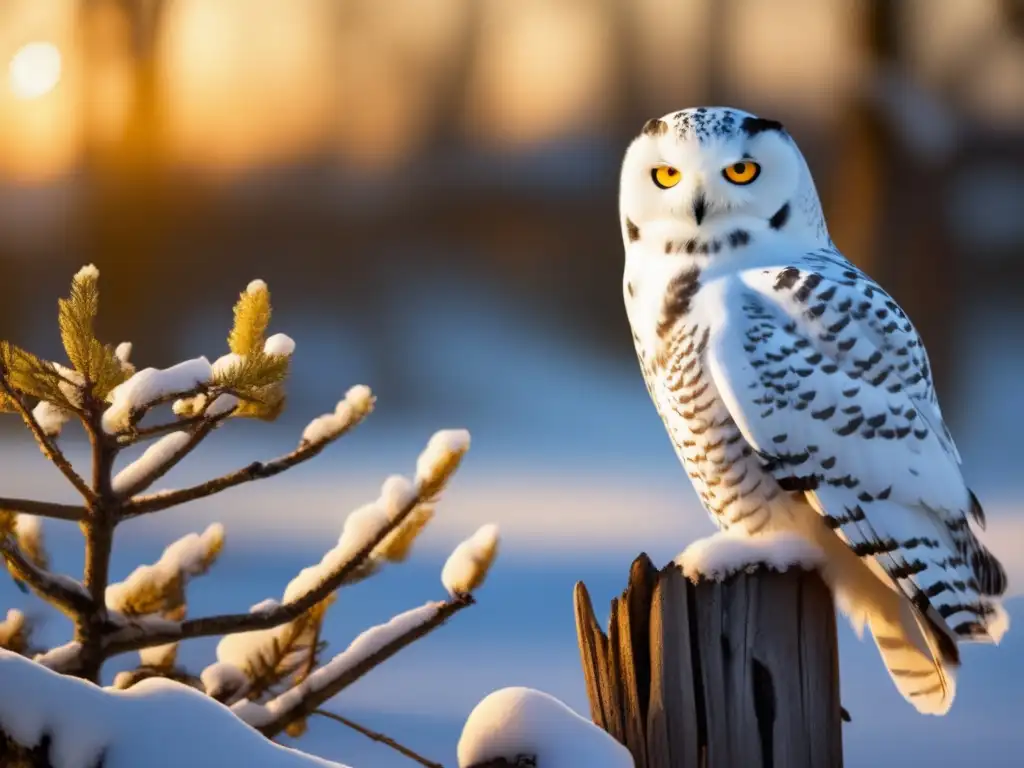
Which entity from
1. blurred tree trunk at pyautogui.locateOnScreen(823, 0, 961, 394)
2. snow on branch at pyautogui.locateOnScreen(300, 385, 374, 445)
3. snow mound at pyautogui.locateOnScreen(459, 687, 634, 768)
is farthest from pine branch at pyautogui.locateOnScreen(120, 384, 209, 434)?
blurred tree trunk at pyautogui.locateOnScreen(823, 0, 961, 394)

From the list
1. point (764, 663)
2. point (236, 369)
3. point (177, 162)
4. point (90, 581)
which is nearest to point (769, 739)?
point (764, 663)

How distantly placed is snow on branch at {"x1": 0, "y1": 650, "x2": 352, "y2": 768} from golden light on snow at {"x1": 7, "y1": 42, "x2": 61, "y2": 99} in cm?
219

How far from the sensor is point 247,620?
1424 mm

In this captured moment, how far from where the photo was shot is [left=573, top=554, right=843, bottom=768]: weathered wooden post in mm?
1071

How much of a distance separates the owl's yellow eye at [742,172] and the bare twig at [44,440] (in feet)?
2.76

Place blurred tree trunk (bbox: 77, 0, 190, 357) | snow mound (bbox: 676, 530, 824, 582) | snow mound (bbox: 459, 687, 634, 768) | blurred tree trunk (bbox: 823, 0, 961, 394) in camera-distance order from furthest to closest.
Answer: blurred tree trunk (bbox: 77, 0, 190, 357) < blurred tree trunk (bbox: 823, 0, 961, 394) < snow mound (bbox: 676, 530, 824, 582) < snow mound (bbox: 459, 687, 634, 768)

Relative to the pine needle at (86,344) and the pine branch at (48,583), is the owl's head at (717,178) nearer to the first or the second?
the pine needle at (86,344)

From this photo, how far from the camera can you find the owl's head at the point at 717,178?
Answer: 135 centimetres

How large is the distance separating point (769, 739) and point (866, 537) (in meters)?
0.27

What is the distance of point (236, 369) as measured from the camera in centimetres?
126

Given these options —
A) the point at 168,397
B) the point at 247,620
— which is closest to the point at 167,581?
the point at 247,620

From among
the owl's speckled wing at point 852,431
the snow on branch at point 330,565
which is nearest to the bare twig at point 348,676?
the snow on branch at point 330,565

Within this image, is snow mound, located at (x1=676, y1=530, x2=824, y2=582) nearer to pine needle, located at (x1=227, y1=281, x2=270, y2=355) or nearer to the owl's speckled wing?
the owl's speckled wing

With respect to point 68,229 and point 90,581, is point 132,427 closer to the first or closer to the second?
point 90,581
